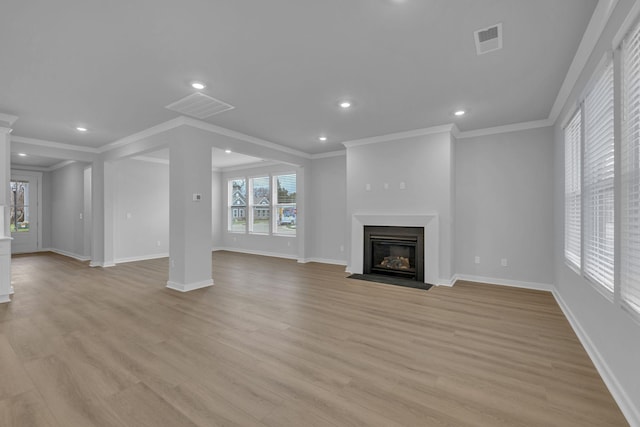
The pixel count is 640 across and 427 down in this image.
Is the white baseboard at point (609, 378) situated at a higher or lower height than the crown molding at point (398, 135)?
lower

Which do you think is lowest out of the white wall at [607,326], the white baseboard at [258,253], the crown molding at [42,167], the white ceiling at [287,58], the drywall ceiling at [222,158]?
the white baseboard at [258,253]

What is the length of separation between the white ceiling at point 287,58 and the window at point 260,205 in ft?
13.0

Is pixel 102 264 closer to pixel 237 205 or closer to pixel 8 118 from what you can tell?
pixel 8 118

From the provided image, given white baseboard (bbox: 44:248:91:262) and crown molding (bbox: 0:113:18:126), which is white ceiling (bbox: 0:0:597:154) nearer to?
crown molding (bbox: 0:113:18:126)

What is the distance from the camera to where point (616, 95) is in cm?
187

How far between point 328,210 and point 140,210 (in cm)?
478

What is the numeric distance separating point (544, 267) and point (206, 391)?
4.90 m

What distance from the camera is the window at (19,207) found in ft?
27.2

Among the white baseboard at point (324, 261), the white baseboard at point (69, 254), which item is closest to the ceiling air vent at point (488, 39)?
the white baseboard at point (324, 261)

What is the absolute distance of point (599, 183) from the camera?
2.30 metres

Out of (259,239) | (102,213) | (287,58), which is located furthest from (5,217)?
(259,239)

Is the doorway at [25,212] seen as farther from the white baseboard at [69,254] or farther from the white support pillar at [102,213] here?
the white support pillar at [102,213]

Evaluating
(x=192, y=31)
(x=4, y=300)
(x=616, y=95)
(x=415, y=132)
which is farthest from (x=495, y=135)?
(x=4, y=300)

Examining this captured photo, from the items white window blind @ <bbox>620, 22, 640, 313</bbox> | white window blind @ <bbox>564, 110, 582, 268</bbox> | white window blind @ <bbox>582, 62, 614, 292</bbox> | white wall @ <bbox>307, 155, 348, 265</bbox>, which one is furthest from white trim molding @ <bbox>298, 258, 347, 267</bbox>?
white window blind @ <bbox>620, 22, 640, 313</bbox>
